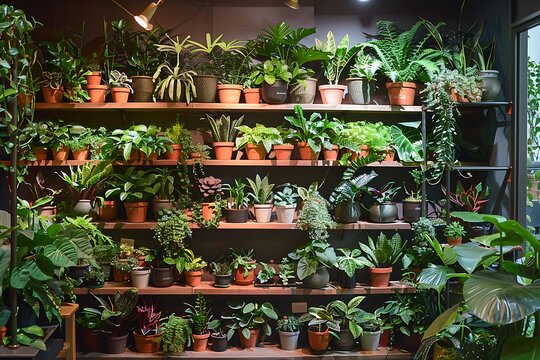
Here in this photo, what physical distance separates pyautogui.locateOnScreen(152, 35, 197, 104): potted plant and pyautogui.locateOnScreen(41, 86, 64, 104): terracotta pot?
786 mm

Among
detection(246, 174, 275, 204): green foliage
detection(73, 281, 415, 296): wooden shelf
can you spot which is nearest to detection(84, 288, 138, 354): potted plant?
detection(73, 281, 415, 296): wooden shelf

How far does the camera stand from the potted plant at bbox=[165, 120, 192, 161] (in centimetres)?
489


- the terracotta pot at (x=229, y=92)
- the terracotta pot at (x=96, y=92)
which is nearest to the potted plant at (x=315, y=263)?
the terracotta pot at (x=229, y=92)

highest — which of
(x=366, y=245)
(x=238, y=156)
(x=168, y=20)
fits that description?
(x=168, y=20)

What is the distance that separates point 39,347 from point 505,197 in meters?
3.55

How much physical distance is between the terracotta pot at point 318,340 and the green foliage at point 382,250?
0.68 meters

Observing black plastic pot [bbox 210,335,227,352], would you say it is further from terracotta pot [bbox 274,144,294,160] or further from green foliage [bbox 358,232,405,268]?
terracotta pot [bbox 274,144,294,160]

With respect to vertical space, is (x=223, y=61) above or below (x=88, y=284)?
above

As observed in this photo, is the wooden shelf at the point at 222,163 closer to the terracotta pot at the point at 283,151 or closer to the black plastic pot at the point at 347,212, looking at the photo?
the terracotta pot at the point at 283,151

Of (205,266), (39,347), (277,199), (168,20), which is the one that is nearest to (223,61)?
(168,20)

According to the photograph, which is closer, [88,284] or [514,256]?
[514,256]

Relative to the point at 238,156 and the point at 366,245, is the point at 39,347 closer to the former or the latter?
the point at 238,156

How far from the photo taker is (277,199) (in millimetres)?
5031

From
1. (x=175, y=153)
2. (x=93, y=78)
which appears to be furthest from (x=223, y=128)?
(x=93, y=78)
